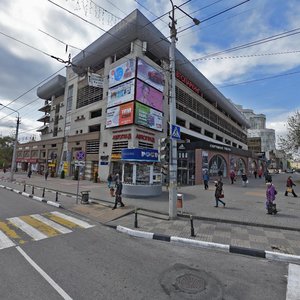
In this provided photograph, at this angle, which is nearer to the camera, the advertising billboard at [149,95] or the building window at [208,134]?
the advertising billboard at [149,95]

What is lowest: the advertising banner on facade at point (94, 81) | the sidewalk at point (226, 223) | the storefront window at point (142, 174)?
the sidewalk at point (226, 223)

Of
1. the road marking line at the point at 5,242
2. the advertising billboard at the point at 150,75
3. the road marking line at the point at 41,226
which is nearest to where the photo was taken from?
the road marking line at the point at 5,242

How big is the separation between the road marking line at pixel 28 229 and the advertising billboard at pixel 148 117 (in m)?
19.5

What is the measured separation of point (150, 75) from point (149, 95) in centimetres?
287

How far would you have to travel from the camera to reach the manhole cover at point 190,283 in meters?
4.21

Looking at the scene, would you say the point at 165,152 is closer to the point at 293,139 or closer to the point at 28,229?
the point at 28,229

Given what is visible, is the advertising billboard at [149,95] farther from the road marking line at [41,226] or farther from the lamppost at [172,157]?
the road marking line at [41,226]

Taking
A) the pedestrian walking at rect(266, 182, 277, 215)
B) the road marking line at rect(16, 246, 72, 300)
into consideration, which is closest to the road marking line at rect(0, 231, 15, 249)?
the road marking line at rect(16, 246, 72, 300)

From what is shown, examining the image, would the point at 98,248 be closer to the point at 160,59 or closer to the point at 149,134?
the point at 149,134

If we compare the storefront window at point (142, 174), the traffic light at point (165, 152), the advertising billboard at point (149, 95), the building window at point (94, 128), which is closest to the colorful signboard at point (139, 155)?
the storefront window at point (142, 174)

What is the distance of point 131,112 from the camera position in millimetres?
27250

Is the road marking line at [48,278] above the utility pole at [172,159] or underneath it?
underneath

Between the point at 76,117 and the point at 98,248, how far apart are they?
1411 inches

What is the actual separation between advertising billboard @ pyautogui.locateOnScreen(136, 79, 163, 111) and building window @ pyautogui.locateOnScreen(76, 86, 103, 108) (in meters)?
8.59
